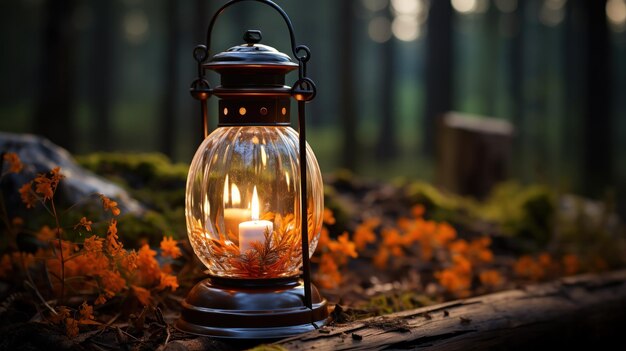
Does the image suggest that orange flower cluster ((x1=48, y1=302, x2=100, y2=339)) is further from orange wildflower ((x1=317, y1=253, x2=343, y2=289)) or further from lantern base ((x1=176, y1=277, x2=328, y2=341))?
orange wildflower ((x1=317, y1=253, x2=343, y2=289))

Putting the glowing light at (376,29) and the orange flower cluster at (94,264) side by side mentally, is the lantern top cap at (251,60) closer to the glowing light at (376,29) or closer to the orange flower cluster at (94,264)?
the orange flower cluster at (94,264)

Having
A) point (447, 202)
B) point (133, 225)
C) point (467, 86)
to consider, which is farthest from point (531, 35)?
point (133, 225)

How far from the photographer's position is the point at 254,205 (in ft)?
9.53

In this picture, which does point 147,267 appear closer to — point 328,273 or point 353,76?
point 328,273

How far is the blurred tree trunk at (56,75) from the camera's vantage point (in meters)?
8.26

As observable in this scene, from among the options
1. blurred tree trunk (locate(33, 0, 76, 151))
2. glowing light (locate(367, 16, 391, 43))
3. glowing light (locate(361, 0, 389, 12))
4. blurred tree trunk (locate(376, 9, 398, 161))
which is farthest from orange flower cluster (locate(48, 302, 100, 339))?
glowing light (locate(367, 16, 391, 43))

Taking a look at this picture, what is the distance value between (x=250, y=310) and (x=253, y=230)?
328mm

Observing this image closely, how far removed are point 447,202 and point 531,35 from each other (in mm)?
32521

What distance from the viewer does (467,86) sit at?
3997cm

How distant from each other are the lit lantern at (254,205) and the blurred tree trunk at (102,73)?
1990 centimetres

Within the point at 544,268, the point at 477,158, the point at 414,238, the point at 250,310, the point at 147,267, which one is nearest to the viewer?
the point at 250,310

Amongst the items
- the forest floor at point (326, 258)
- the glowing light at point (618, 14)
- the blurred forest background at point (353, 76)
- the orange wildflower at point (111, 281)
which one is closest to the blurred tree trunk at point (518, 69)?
the blurred forest background at point (353, 76)

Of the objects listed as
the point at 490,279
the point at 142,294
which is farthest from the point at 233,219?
the point at 490,279

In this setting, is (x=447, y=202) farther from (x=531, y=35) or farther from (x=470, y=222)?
(x=531, y=35)
